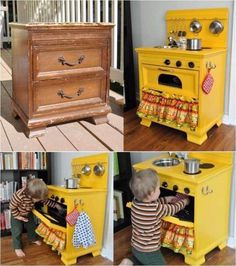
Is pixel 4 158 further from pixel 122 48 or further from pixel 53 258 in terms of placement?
pixel 122 48

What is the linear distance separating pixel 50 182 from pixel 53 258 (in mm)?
392

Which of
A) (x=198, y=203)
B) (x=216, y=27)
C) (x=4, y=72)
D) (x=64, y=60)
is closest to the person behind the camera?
(x=198, y=203)

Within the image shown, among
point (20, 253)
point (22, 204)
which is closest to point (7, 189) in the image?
point (22, 204)

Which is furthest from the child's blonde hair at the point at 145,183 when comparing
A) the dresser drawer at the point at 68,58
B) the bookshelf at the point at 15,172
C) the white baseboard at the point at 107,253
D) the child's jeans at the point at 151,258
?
the bookshelf at the point at 15,172

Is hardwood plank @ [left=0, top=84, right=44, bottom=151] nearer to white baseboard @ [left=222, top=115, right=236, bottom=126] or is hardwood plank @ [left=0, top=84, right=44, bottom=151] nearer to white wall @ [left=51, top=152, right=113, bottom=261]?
white wall @ [left=51, top=152, right=113, bottom=261]

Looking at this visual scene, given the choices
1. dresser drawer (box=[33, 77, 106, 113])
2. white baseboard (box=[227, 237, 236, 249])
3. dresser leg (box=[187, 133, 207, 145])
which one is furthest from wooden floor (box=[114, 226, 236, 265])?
dresser drawer (box=[33, 77, 106, 113])

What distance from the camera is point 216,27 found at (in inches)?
63.2

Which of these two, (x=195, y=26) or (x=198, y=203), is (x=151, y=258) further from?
(x=195, y=26)

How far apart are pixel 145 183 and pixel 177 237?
23cm

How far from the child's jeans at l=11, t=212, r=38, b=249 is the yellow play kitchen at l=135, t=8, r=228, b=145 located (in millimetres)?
712

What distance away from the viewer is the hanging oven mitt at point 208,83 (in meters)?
1.47

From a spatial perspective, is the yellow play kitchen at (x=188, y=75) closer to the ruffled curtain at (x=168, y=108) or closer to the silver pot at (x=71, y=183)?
the ruffled curtain at (x=168, y=108)

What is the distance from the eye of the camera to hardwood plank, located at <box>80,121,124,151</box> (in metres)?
1.41

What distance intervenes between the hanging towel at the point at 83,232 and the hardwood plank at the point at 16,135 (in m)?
0.32
